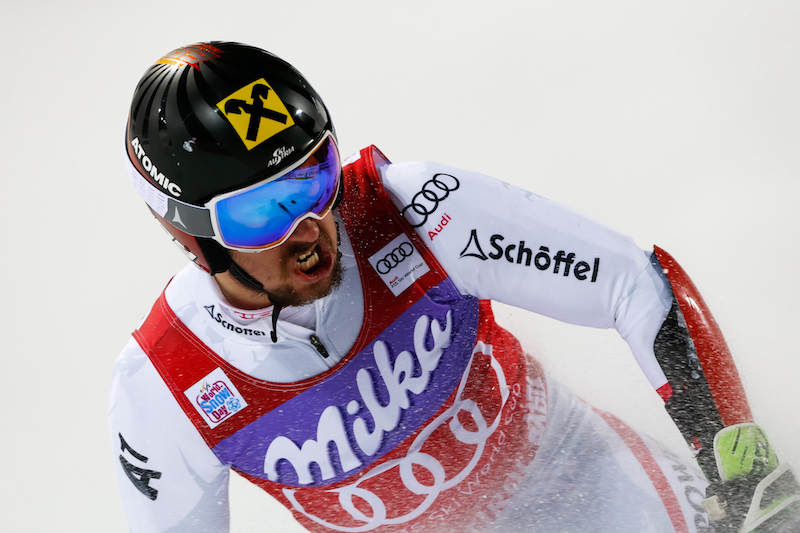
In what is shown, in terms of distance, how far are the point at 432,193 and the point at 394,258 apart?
0.19m

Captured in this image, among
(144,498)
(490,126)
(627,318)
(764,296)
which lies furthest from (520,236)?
(490,126)

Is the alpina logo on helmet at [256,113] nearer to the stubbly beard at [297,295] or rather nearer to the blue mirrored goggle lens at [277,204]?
the blue mirrored goggle lens at [277,204]

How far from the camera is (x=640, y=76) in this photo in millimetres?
3271

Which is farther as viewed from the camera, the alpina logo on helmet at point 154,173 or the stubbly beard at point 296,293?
the stubbly beard at point 296,293

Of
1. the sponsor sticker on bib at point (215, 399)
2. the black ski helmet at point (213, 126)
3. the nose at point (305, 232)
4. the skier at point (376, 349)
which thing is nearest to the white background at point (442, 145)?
the skier at point (376, 349)

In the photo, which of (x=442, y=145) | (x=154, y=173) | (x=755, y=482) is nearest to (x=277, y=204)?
(x=154, y=173)

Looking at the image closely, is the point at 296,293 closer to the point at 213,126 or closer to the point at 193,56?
the point at 213,126

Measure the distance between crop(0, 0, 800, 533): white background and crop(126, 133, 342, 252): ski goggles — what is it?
1179 millimetres

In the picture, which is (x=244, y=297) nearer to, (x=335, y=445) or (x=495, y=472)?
(x=335, y=445)

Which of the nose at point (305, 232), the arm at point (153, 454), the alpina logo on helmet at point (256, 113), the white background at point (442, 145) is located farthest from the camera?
the white background at point (442, 145)

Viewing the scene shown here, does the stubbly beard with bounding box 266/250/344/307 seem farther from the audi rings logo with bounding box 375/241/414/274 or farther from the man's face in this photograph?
the audi rings logo with bounding box 375/241/414/274

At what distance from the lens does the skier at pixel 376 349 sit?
149cm

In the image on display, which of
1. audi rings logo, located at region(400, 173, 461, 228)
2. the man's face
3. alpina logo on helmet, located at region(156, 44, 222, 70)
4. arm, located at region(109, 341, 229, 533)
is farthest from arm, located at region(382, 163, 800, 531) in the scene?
arm, located at region(109, 341, 229, 533)

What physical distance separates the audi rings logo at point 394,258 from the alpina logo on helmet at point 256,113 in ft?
1.33
